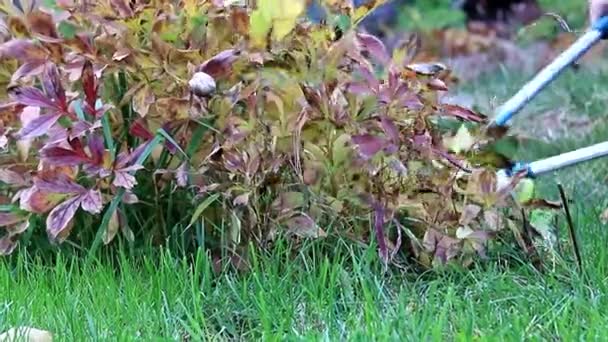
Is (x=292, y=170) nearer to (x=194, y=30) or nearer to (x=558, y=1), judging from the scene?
(x=194, y=30)

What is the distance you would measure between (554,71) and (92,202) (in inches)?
39.0

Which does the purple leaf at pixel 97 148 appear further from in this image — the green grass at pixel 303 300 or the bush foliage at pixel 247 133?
the green grass at pixel 303 300

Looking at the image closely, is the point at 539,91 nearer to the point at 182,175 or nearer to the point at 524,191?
the point at 524,191

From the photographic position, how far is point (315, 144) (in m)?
2.23

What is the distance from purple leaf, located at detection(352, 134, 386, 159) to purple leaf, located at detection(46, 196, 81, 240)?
565 mm

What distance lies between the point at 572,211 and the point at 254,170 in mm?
898

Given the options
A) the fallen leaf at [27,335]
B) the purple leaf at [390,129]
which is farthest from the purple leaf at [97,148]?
the purple leaf at [390,129]

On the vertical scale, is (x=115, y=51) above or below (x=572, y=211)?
above

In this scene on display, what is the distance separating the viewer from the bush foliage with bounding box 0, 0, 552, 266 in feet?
7.06

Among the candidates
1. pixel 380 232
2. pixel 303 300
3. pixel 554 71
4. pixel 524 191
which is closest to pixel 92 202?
pixel 303 300

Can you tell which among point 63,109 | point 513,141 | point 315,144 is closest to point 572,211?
point 513,141

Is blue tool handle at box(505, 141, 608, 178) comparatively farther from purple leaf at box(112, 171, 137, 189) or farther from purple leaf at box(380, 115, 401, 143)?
purple leaf at box(112, 171, 137, 189)

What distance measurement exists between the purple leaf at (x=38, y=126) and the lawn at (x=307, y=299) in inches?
10.6

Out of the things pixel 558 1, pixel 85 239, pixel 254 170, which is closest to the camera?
pixel 254 170
